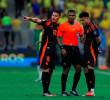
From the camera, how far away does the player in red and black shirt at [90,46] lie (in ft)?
51.4

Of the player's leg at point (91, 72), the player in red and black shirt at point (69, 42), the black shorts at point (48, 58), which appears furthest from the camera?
the player's leg at point (91, 72)

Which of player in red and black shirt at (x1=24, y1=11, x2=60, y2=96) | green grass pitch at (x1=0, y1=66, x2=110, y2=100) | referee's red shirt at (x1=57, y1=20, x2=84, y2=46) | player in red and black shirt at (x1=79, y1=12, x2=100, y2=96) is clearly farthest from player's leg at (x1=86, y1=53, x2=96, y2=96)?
player in red and black shirt at (x1=24, y1=11, x2=60, y2=96)

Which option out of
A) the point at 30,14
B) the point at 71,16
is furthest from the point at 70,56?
the point at 30,14

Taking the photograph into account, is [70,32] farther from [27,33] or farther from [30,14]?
[30,14]

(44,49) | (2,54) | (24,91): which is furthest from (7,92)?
(2,54)

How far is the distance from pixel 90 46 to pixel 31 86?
3486mm

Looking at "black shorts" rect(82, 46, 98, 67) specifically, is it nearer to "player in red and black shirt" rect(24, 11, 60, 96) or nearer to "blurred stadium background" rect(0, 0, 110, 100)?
"player in red and black shirt" rect(24, 11, 60, 96)

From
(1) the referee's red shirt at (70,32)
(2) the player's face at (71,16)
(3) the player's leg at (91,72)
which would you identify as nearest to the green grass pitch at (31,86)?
(3) the player's leg at (91,72)

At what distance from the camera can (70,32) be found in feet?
51.1

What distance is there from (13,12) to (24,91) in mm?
15431

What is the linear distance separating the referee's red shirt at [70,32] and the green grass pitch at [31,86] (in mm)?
1375

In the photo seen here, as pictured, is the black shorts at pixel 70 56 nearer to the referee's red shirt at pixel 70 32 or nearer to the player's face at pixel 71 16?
the referee's red shirt at pixel 70 32

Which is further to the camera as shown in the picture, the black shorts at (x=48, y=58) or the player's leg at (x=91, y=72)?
the player's leg at (x=91, y=72)

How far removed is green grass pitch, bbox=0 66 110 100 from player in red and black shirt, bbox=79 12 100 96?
0.55 meters
